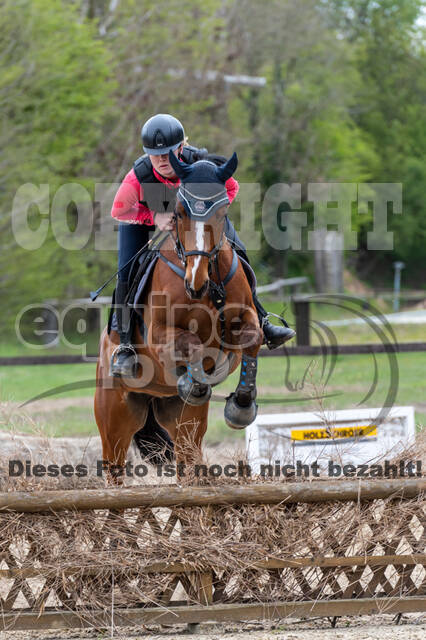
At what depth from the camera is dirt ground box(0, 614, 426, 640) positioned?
11.9 ft

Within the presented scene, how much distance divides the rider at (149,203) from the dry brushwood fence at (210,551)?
127 centimetres

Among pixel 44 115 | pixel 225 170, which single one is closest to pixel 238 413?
pixel 225 170

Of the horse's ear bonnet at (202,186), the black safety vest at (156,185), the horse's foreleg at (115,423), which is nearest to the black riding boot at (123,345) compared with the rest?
the horse's foreleg at (115,423)

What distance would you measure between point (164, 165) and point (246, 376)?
127 centimetres

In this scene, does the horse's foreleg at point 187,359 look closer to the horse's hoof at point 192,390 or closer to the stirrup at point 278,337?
the horse's hoof at point 192,390

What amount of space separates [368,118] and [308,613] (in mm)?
33657

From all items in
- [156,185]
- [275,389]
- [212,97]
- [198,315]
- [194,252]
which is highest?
[212,97]

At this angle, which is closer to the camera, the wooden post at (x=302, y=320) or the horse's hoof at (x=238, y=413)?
the horse's hoof at (x=238, y=413)

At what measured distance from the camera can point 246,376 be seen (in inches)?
173

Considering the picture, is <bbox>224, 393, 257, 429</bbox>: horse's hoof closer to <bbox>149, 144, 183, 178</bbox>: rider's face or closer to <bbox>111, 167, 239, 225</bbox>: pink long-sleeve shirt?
<bbox>111, 167, 239, 225</bbox>: pink long-sleeve shirt

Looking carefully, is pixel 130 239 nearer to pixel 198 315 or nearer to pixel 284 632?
pixel 198 315

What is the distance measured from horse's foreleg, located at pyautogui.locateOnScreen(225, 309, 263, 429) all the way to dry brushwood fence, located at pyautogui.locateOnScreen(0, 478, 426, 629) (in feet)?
2.40

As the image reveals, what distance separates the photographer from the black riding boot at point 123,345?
4781 mm

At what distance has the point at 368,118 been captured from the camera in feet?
115
